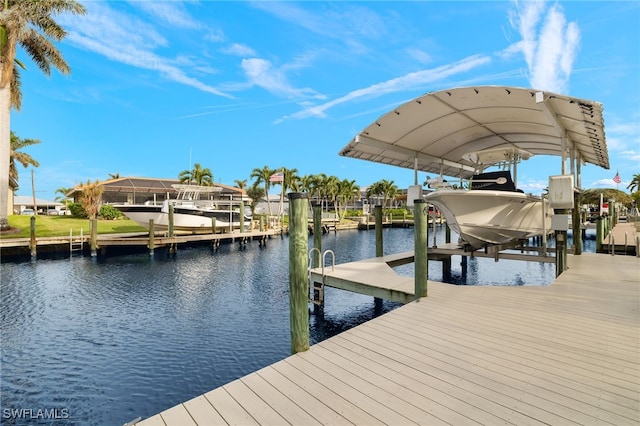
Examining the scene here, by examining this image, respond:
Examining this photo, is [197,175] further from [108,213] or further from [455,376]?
[455,376]

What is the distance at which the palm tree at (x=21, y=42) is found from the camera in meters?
21.8

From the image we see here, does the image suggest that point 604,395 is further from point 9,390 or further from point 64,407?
point 9,390

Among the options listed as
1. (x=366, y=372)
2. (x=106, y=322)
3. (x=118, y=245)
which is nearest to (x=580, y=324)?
(x=366, y=372)

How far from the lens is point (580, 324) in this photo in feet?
17.5

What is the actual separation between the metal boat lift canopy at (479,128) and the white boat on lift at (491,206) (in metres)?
0.93

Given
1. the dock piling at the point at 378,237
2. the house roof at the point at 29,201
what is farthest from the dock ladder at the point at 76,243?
the house roof at the point at 29,201

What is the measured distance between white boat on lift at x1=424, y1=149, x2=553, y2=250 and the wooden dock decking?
483 cm

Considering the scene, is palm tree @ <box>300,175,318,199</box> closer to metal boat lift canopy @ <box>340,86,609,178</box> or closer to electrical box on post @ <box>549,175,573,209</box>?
metal boat lift canopy @ <box>340,86,609,178</box>

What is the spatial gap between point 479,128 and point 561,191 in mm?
3350

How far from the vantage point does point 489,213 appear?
35.9 ft

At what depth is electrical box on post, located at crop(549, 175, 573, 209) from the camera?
30.7ft

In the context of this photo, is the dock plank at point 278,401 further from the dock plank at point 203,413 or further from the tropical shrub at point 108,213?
the tropical shrub at point 108,213

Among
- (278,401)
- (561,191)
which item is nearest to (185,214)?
(561,191)

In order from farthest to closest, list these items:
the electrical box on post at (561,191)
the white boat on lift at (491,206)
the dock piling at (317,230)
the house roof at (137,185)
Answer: the house roof at (137,185)
the white boat on lift at (491,206)
the dock piling at (317,230)
the electrical box on post at (561,191)
